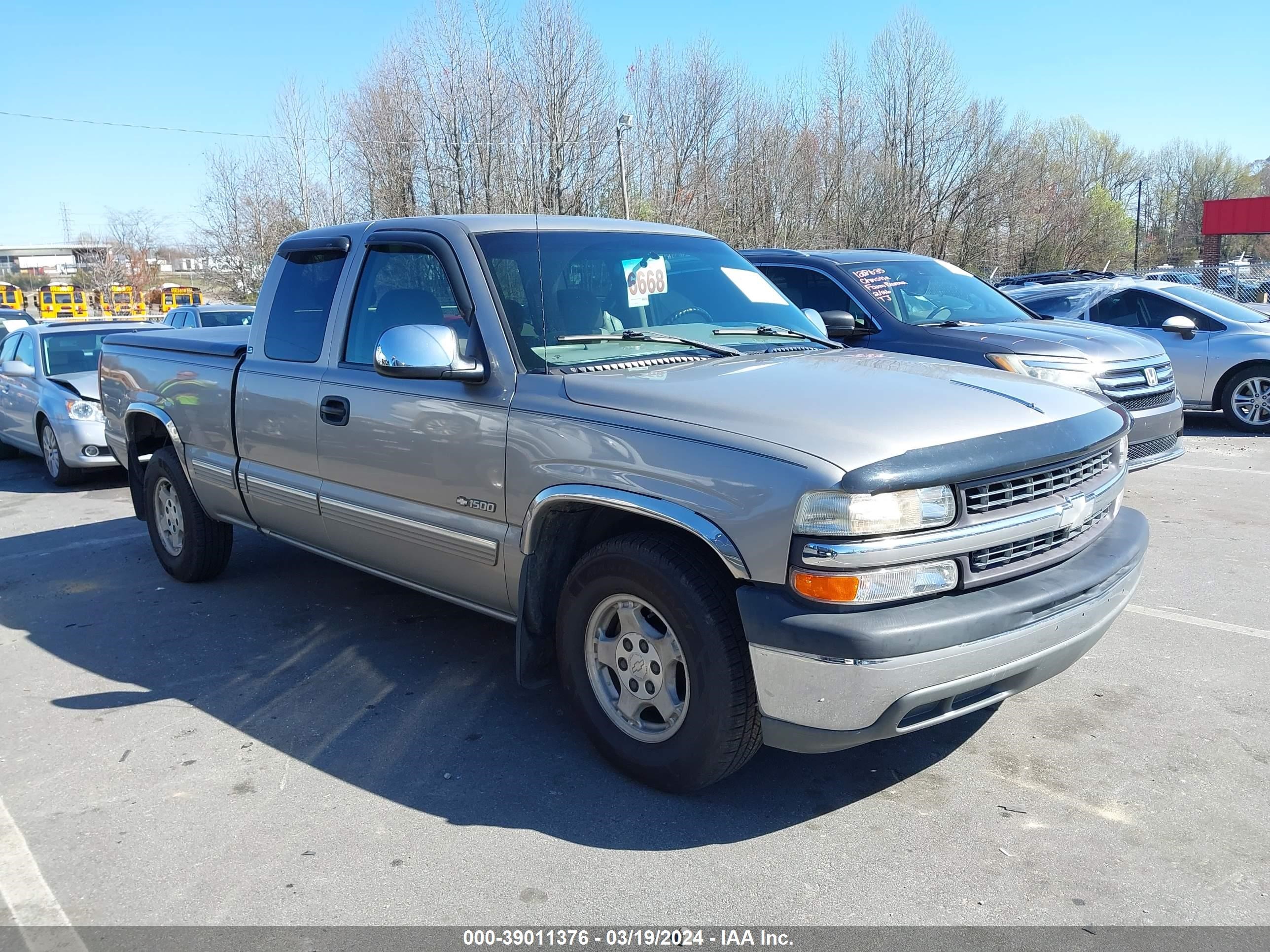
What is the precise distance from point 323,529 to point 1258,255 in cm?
6971

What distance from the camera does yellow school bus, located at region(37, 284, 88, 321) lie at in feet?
150

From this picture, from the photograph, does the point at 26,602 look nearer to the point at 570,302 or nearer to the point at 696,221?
the point at 570,302

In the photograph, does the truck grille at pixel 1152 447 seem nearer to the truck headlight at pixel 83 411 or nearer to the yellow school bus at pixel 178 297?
the truck headlight at pixel 83 411

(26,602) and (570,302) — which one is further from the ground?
(570,302)

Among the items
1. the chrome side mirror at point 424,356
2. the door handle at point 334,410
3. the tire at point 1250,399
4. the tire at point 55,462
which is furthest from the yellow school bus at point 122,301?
the chrome side mirror at point 424,356

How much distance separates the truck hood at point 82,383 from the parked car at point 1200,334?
9387mm

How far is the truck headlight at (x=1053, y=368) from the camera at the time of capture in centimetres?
710

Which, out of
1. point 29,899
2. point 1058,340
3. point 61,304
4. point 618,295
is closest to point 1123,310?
point 1058,340

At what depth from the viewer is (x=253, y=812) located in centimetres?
346

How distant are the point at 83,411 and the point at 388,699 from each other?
6946 mm

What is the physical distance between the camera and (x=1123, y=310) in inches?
459

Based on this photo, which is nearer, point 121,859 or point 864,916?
point 864,916

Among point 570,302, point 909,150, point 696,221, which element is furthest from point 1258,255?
point 570,302

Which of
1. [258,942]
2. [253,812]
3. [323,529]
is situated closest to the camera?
[258,942]
